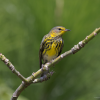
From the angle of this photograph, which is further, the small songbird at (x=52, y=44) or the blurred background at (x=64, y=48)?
the small songbird at (x=52, y=44)

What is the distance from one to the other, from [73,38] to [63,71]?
0.21 meters

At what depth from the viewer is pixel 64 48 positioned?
126 cm

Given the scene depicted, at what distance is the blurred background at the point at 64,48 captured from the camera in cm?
113

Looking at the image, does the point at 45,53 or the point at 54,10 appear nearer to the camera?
the point at 54,10

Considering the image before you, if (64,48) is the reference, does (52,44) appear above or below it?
above

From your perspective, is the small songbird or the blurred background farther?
the small songbird

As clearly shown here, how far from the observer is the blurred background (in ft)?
3.72

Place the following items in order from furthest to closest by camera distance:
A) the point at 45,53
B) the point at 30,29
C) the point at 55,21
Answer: the point at 45,53 < the point at 30,29 < the point at 55,21

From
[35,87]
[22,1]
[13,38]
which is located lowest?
[35,87]

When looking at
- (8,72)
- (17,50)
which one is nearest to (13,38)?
(17,50)

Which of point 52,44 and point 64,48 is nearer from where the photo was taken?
point 64,48

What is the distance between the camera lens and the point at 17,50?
1220mm

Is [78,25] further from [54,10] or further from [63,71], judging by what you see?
[63,71]

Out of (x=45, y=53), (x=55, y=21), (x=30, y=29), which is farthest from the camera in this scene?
(x=45, y=53)
